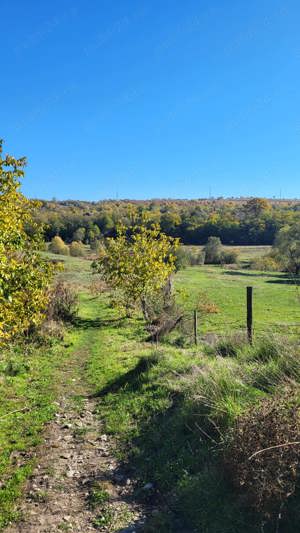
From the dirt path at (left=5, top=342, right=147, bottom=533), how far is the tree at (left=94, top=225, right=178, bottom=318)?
13140mm

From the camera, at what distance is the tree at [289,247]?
198 feet

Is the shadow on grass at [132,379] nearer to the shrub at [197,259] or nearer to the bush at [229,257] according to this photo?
the shrub at [197,259]

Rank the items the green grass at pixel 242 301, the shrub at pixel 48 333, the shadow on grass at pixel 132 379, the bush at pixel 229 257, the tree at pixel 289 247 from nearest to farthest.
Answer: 1. the shadow on grass at pixel 132 379
2. the shrub at pixel 48 333
3. the green grass at pixel 242 301
4. the tree at pixel 289 247
5. the bush at pixel 229 257

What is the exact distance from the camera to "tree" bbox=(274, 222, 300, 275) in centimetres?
6023

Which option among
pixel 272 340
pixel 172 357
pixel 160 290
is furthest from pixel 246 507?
pixel 160 290

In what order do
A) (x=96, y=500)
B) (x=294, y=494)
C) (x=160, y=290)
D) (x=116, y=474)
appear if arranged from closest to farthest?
1. (x=294, y=494)
2. (x=96, y=500)
3. (x=116, y=474)
4. (x=160, y=290)

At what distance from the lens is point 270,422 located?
4.65 metres

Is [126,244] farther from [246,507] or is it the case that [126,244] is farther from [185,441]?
[246,507]

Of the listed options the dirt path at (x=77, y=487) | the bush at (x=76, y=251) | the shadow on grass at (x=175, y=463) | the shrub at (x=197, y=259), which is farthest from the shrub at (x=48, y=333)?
the bush at (x=76, y=251)

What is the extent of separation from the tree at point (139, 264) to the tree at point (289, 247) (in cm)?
4119

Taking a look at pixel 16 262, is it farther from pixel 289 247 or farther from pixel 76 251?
pixel 76 251

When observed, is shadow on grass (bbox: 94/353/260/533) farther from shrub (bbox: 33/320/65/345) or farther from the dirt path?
shrub (bbox: 33/320/65/345)

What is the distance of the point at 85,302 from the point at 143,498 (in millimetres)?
27263

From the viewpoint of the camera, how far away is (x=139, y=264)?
21.2 meters
